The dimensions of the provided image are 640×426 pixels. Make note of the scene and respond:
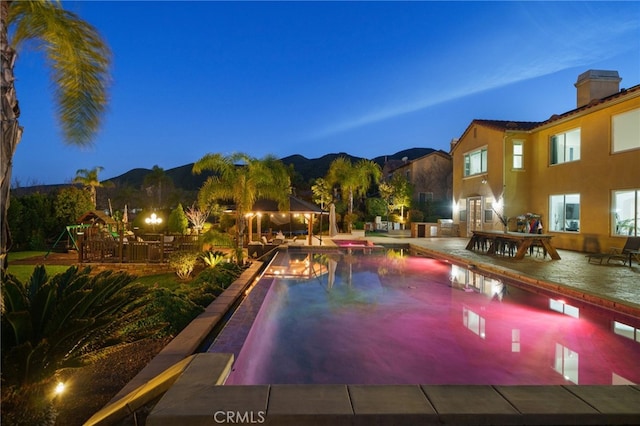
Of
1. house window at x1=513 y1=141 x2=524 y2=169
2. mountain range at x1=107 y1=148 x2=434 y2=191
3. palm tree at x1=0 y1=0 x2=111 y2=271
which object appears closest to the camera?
palm tree at x1=0 y1=0 x2=111 y2=271

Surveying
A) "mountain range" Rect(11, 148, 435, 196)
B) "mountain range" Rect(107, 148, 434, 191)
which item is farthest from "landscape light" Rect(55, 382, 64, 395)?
"mountain range" Rect(107, 148, 434, 191)

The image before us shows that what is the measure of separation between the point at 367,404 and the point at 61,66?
240 inches

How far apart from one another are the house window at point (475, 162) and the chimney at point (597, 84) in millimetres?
5128

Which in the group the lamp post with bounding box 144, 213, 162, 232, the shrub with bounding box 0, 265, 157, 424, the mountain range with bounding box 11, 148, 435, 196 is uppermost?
the mountain range with bounding box 11, 148, 435, 196

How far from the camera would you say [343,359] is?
4973 mm

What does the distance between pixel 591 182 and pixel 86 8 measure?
17.2m

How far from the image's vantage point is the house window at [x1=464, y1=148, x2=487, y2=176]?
20.6 metres

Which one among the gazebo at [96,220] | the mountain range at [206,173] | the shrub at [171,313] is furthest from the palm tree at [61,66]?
the mountain range at [206,173]

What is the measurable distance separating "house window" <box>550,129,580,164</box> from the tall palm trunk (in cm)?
1840

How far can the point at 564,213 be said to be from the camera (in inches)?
628

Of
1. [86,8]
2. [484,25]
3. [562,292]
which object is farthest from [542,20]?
[86,8]

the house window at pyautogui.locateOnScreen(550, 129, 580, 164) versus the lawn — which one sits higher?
the house window at pyautogui.locateOnScreen(550, 129, 580, 164)

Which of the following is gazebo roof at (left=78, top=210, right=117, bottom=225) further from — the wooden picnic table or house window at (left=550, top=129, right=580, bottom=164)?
house window at (left=550, top=129, right=580, bottom=164)

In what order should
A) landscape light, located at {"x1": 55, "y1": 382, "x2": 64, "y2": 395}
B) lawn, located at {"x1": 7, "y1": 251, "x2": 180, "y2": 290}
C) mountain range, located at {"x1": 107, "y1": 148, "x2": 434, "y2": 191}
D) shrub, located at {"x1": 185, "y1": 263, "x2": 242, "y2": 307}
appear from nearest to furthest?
landscape light, located at {"x1": 55, "y1": 382, "x2": 64, "y2": 395} < shrub, located at {"x1": 185, "y1": 263, "x2": 242, "y2": 307} < lawn, located at {"x1": 7, "y1": 251, "x2": 180, "y2": 290} < mountain range, located at {"x1": 107, "y1": 148, "x2": 434, "y2": 191}
